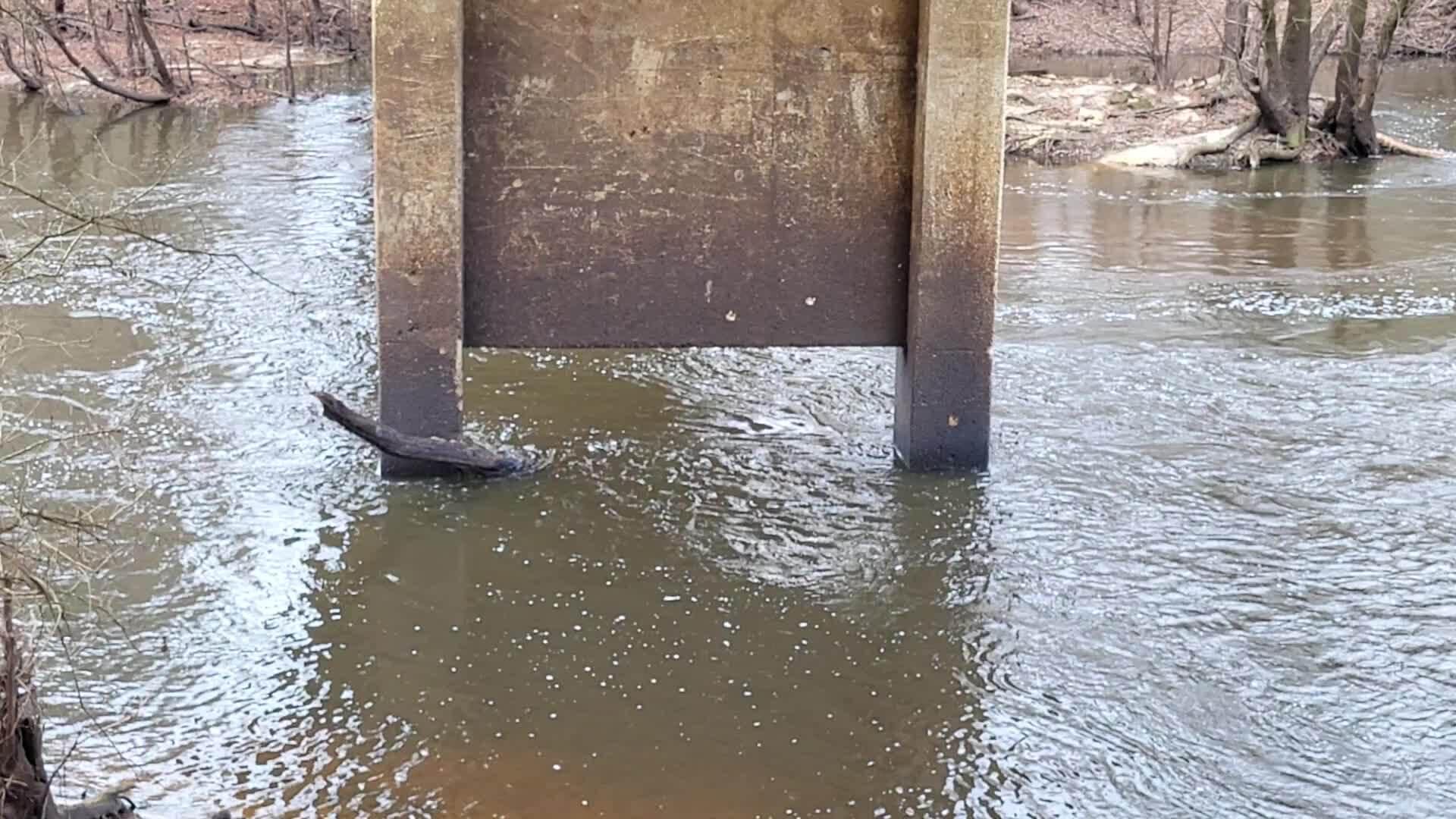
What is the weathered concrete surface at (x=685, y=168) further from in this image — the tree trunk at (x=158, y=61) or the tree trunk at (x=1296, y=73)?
the tree trunk at (x=158, y=61)

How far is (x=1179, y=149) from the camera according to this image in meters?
21.7

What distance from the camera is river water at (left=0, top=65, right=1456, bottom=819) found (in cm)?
583

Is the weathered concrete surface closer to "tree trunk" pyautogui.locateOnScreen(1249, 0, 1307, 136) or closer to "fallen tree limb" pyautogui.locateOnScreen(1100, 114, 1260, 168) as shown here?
"fallen tree limb" pyautogui.locateOnScreen(1100, 114, 1260, 168)

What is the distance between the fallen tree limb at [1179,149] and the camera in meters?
21.5

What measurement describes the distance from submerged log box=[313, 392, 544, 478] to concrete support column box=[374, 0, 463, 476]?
11cm

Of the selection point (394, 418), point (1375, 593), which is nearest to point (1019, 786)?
point (1375, 593)

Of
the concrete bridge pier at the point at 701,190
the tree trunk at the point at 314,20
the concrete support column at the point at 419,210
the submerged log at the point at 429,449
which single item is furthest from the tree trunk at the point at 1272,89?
the tree trunk at the point at 314,20

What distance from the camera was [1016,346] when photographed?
11.5 m

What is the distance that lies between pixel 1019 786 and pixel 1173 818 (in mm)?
528

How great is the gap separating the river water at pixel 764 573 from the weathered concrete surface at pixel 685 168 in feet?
3.08

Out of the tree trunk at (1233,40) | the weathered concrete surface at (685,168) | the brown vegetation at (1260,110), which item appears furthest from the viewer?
the tree trunk at (1233,40)

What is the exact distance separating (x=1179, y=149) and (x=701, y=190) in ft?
48.0

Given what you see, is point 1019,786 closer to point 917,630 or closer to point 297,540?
point 917,630

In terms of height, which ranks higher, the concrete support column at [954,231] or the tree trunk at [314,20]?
the tree trunk at [314,20]
